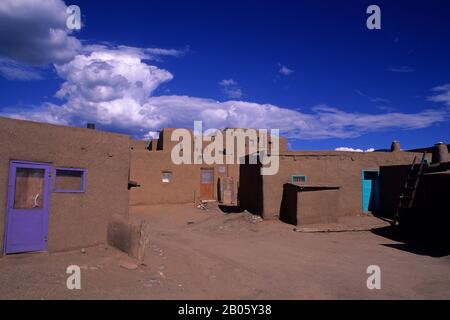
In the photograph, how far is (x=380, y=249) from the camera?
11.6 meters

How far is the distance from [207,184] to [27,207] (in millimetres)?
17663

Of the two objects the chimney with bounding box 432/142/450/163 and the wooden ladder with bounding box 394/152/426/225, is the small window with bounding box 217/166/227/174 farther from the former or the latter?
the chimney with bounding box 432/142/450/163

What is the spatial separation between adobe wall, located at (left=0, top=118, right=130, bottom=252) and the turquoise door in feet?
40.0

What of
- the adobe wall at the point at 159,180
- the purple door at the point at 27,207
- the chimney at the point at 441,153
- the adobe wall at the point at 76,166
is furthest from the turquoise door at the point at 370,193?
the purple door at the point at 27,207

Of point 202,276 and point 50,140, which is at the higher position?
point 50,140

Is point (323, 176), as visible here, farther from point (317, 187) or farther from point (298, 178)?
point (317, 187)

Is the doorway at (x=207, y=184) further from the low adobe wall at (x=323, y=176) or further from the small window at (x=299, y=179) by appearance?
the small window at (x=299, y=179)

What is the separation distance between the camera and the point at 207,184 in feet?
84.5

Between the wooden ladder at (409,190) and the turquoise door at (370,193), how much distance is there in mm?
2501

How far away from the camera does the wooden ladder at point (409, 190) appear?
14698 millimetres

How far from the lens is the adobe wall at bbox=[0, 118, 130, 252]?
8094mm
